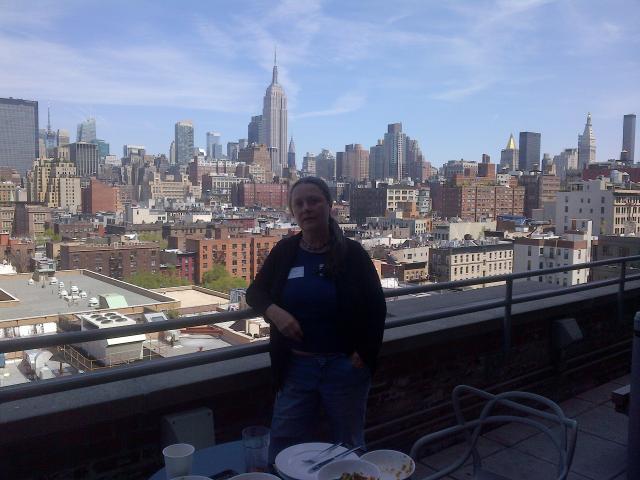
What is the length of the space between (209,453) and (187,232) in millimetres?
95647

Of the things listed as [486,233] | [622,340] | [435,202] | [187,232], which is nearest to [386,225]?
[486,233]

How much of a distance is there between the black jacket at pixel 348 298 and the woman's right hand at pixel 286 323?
8 centimetres

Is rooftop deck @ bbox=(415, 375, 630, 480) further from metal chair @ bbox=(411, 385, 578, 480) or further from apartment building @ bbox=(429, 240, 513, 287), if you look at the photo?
apartment building @ bbox=(429, 240, 513, 287)

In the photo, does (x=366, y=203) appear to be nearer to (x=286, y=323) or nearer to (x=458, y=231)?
(x=458, y=231)

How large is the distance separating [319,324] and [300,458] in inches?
25.8

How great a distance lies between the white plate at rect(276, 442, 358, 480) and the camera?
1.81 metres

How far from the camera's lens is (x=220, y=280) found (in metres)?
69.8

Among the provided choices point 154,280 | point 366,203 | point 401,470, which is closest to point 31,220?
point 154,280

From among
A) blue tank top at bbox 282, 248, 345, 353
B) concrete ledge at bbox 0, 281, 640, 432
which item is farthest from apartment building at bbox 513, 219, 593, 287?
blue tank top at bbox 282, 248, 345, 353

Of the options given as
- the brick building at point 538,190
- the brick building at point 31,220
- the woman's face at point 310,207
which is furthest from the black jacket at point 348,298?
the brick building at point 538,190

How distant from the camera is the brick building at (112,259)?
69.4 metres

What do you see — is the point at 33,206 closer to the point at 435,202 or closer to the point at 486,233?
the point at 486,233

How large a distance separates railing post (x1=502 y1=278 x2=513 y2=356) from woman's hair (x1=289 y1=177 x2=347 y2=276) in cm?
224

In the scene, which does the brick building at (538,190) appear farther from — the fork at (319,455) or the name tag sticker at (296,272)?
the fork at (319,455)
